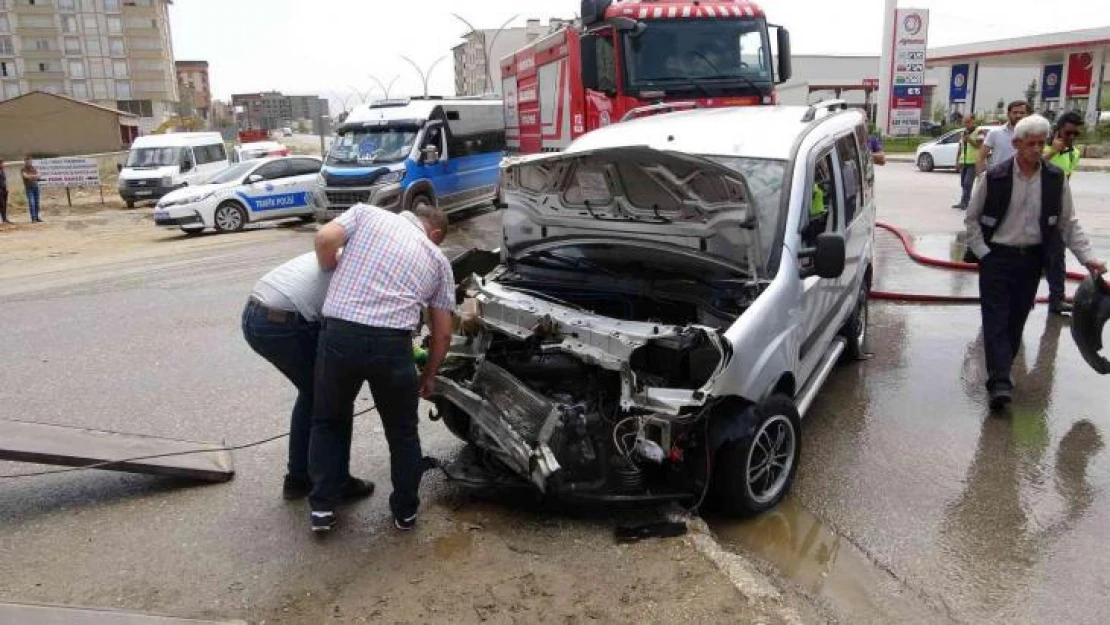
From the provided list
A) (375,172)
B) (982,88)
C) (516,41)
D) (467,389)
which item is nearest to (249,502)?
(467,389)

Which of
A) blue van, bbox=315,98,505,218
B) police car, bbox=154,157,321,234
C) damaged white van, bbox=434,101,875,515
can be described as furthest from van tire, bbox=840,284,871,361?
police car, bbox=154,157,321,234

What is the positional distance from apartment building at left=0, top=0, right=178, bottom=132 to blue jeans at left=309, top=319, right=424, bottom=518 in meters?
113

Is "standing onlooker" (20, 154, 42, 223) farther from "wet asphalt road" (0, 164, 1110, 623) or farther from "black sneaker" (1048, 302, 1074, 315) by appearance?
"black sneaker" (1048, 302, 1074, 315)

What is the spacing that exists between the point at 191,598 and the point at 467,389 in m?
1.50

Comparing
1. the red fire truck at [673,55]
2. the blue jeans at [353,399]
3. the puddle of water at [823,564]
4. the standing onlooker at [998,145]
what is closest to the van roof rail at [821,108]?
the puddle of water at [823,564]

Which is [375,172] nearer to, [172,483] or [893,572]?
[172,483]

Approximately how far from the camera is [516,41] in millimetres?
76875

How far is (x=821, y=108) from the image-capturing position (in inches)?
223

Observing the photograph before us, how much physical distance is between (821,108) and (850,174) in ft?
1.65

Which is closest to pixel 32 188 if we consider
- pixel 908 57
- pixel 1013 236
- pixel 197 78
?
pixel 1013 236

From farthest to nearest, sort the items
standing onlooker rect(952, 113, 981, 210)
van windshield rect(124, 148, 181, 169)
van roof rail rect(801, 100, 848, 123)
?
van windshield rect(124, 148, 181, 169)
standing onlooker rect(952, 113, 981, 210)
van roof rail rect(801, 100, 848, 123)

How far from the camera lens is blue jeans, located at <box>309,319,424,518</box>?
11.2ft

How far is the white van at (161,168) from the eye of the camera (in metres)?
24.1

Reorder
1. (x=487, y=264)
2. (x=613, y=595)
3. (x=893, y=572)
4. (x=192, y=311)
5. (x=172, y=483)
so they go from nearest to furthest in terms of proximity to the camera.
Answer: (x=613, y=595), (x=893, y=572), (x=172, y=483), (x=487, y=264), (x=192, y=311)
